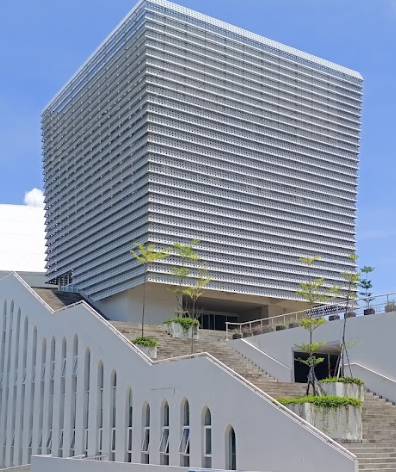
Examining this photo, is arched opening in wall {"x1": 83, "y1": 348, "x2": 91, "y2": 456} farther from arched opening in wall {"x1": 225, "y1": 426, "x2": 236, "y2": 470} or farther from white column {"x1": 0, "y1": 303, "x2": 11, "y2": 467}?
arched opening in wall {"x1": 225, "y1": 426, "x2": 236, "y2": 470}

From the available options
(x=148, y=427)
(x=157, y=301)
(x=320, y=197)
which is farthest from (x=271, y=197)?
(x=148, y=427)

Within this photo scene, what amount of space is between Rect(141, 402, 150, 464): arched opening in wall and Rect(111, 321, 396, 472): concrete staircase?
366 centimetres

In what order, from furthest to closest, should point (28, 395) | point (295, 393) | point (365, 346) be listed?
1. point (28, 395)
2. point (365, 346)
3. point (295, 393)

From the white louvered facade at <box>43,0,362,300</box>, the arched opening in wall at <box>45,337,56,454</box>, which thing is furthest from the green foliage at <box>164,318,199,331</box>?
the white louvered facade at <box>43,0,362,300</box>

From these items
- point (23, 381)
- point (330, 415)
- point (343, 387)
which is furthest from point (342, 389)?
point (23, 381)

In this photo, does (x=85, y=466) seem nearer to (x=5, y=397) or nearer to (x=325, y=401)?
(x=325, y=401)

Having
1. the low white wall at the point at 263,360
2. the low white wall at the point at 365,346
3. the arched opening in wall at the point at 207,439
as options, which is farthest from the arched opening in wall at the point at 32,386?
the arched opening in wall at the point at 207,439

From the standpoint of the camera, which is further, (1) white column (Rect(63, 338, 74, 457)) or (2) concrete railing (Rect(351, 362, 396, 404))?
(1) white column (Rect(63, 338, 74, 457))

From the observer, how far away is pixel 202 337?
3550 centimetres

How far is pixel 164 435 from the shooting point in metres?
23.6

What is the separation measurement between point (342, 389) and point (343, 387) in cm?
8

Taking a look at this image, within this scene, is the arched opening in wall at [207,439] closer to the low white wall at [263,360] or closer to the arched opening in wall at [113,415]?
the arched opening in wall at [113,415]

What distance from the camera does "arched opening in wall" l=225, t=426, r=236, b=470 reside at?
2033 centimetres

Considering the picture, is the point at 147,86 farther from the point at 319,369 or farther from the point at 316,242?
the point at 319,369
